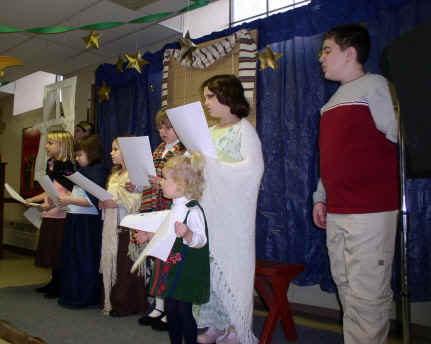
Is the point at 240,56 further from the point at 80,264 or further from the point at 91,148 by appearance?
the point at 80,264

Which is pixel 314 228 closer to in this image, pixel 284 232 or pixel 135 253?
pixel 284 232

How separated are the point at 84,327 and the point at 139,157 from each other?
44.4 inches

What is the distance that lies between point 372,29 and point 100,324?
2.40 metres

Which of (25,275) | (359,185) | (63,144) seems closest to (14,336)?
(63,144)

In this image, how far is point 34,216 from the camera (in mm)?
3066

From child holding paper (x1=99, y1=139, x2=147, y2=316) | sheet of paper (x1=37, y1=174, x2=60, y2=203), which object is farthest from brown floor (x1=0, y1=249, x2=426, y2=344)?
sheet of paper (x1=37, y1=174, x2=60, y2=203)

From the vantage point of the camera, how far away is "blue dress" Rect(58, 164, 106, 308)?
259 cm

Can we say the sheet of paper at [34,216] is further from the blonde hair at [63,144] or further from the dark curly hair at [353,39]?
the dark curly hair at [353,39]

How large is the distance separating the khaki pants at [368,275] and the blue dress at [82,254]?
179 centimetres

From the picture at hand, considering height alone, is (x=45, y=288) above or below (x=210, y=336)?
below

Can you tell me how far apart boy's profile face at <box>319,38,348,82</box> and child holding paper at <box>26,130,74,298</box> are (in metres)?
2.04

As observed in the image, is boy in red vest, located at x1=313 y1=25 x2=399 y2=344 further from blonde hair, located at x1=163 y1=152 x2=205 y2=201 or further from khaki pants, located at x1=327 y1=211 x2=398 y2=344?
blonde hair, located at x1=163 y1=152 x2=205 y2=201

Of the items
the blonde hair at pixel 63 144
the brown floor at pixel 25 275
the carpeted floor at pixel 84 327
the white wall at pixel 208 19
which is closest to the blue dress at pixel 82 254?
the carpeted floor at pixel 84 327

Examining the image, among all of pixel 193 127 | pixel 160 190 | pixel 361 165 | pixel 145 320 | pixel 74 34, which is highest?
pixel 74 34
